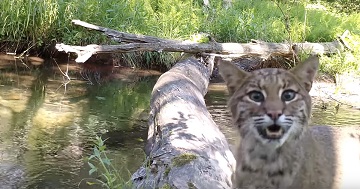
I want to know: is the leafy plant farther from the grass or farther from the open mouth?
the open mouth

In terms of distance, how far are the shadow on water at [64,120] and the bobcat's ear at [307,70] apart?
3.00 meters

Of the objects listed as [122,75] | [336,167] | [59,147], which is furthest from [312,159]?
[122,75]

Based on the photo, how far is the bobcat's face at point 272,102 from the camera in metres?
2.91

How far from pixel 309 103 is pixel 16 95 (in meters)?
7.02

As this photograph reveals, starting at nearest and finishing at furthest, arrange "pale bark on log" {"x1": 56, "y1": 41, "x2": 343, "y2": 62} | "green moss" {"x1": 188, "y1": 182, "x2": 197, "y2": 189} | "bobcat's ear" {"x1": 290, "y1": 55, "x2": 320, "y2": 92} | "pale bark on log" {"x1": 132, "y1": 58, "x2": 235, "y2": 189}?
"bobcat's ear" {"x1": 290, "y1": 55, "x2": 320, "y2": 92} < "green moss" {"x1": 188, "y1": 182, "x2": 197, "y2": 189} < "pale bark on log" {"x1": 132, "y1": 58, "x2": 235, "y2": 189} < "pale bark on log" {"x1": 56, "y1": 41, "x2": 343, "y2": 62}

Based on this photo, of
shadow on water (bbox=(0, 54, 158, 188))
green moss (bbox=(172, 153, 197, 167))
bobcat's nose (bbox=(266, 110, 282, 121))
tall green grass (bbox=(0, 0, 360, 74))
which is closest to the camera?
bobcat's nose (bbox=(266, 110, 282, 121))

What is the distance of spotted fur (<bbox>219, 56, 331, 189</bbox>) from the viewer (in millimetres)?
2926

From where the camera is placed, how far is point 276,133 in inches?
115

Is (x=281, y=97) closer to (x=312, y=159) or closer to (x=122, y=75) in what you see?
(x=312, y=159)

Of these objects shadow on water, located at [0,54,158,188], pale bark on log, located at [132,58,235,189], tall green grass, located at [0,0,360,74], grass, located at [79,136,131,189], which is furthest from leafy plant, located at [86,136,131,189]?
tall green grass, located at [0,0,360,74]

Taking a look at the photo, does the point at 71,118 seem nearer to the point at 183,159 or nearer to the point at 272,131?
the point at 183,159

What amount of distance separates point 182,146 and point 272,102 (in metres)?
2.08

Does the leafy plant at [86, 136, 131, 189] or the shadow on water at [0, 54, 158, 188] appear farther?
the shadow on water at [0, 54, 158, 188]

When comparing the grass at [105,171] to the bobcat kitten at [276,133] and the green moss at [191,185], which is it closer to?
the green moss at [191,185]
